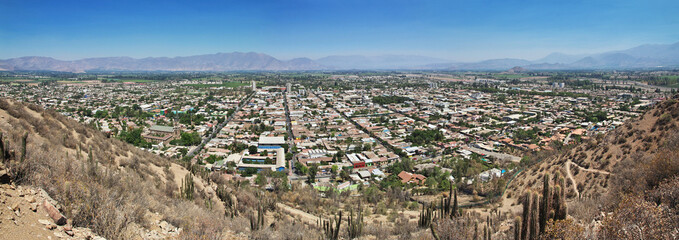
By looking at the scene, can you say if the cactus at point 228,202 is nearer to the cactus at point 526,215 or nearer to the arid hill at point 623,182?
the cactus at point 526,215

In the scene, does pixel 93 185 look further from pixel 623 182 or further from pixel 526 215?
pixel 623 182

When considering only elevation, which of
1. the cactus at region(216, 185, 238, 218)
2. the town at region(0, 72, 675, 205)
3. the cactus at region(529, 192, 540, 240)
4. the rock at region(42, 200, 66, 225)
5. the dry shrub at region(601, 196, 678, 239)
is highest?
the rock at region(42, 200, 66, 225)

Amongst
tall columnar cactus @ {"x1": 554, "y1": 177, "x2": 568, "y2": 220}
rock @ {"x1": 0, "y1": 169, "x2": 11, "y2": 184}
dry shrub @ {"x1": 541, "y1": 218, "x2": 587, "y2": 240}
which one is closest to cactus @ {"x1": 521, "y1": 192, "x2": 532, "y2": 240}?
dry shrub @ {"x1": 541, "y1": 218, "x2": 587, "y2": 240}

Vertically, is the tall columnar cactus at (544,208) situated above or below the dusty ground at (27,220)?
below

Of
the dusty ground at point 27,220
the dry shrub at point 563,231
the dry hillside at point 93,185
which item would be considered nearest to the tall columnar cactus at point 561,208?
the dry shrub at point 563,231

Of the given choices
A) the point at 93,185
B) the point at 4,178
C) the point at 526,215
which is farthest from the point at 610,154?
the point at 4,178

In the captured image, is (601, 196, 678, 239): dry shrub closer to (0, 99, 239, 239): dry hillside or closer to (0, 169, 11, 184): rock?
(0, 99, 239, 239): dry hillside
